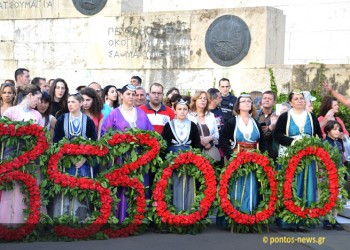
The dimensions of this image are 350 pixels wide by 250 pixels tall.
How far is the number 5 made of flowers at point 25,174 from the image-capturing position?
811 centimetres

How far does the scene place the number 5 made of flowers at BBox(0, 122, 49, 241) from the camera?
8109 millimetres

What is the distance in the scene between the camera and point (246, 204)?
8.88 metres

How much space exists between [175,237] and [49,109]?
2637 millimetres

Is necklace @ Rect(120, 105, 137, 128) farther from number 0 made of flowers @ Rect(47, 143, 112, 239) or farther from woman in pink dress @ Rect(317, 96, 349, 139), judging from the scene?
woman in pink dress @ Rect(317, 96, 349, 139)

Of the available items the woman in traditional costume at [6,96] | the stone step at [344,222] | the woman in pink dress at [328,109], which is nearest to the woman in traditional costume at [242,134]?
the stone step at [344,222]

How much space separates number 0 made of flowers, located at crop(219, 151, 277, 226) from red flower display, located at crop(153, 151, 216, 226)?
0.46 feet

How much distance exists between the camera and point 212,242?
816 centimetres

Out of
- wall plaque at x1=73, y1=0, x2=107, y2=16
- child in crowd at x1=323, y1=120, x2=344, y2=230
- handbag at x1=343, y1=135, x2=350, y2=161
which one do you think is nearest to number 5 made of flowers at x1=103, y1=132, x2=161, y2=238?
child in crowd at x1=323, y1=120, x2=344, y2=230

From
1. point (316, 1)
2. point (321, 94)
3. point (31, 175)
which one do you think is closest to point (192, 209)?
point (31, 175)

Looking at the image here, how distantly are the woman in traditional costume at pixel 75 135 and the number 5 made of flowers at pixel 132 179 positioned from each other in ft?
1.08

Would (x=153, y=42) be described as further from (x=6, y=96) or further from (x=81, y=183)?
(x=81, y=183)

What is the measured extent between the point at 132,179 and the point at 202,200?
36.0 inches

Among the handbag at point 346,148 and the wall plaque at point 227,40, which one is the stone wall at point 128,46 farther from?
the handbag at point 346,148

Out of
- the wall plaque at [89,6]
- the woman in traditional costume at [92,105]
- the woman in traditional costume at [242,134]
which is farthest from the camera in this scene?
the wall plaque at [89,6]
